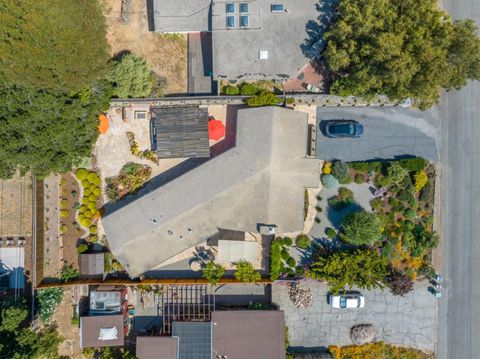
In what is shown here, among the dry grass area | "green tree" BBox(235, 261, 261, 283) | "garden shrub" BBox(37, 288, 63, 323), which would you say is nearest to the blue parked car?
the dry grass area

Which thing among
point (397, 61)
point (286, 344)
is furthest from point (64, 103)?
point (286, 344)

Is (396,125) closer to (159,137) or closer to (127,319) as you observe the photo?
(159,137)

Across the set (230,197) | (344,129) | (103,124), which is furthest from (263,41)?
(103,124)

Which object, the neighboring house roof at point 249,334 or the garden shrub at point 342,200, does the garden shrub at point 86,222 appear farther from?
the garden shrub at point 342,200

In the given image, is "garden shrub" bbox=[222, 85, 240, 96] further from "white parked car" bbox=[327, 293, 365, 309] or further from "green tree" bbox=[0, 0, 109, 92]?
"white parked car" bbox=[327, 293, 365, 309]

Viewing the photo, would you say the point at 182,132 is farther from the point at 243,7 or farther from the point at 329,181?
the point at 329,181

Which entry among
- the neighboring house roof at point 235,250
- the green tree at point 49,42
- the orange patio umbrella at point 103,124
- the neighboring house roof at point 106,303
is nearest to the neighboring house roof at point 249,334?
the neighboring house roof at point 235,250
